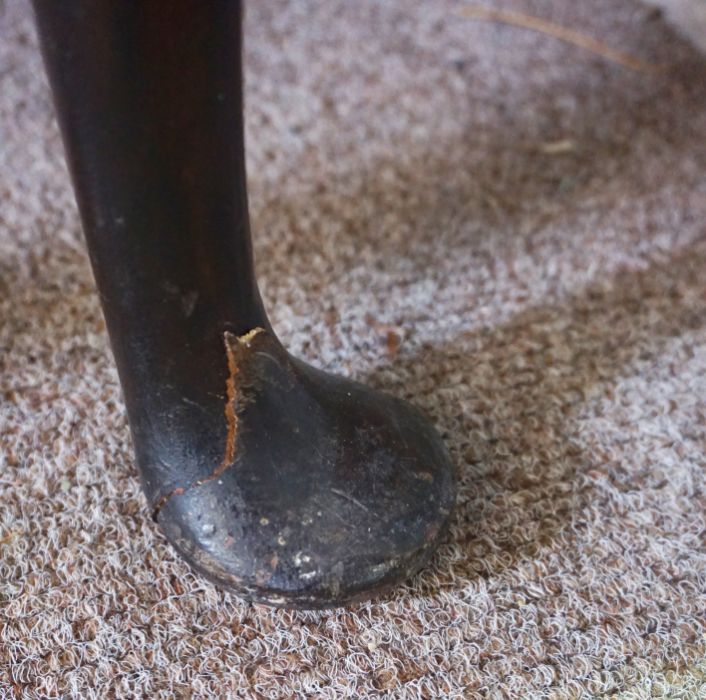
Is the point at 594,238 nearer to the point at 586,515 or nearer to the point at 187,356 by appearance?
the point at 586,515

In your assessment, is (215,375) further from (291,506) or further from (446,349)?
(446,349)

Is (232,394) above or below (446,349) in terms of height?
above

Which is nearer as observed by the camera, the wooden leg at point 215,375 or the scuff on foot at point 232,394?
the wooden leg at point 215,375

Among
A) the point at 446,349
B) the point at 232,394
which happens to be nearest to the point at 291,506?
the point at 232,394

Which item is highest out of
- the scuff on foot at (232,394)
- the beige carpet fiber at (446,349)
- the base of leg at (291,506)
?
the scuff on foot at (232,394)

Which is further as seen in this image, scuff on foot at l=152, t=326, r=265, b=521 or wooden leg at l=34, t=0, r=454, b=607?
scuff on foot at l=152, t=326, r=265, b=521

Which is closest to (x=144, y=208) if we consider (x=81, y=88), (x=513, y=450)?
(x=81, y=88)

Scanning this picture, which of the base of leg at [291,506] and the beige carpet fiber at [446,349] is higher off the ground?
the base of leg at [291,506]
